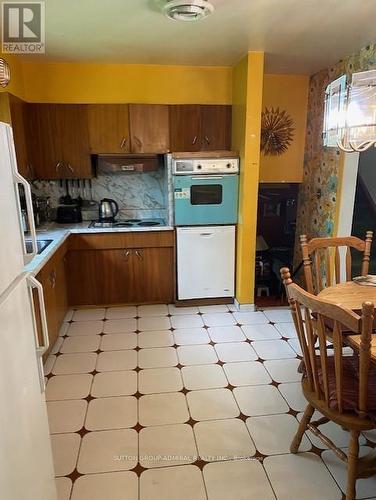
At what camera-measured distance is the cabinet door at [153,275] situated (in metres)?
3.63

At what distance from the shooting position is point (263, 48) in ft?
9.97

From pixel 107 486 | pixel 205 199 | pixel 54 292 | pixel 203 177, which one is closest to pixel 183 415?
pixel 107 486

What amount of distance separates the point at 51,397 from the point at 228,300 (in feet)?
6.51

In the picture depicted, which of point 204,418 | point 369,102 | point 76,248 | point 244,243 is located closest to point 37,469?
point 204,418

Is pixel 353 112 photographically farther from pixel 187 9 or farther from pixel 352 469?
pixel 352 469

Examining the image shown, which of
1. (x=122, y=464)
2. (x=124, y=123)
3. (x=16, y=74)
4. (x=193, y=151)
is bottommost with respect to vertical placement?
(x=122, y=464)

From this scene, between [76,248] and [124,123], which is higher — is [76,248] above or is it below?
below

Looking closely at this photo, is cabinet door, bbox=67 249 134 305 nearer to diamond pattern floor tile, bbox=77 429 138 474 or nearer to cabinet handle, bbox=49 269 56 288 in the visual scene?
cabinet handle, bbox=49 269 56 288

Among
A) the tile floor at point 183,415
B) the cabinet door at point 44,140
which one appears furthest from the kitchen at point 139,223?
the tile floor at point 183,415

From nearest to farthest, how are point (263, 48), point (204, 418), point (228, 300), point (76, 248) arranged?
point (204, 418) → point (263, 48) → point (76, 248) → point (228, 300)

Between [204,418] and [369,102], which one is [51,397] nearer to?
[204,418]

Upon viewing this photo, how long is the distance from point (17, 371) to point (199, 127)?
10.0ft

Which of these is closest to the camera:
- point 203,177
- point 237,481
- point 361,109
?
point 361,109
